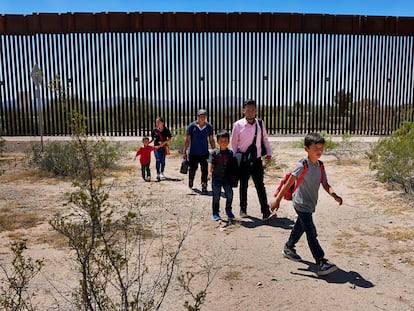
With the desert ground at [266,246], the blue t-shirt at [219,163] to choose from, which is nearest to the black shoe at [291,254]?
the desert ground at [266,246]

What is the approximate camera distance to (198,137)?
25.8ft

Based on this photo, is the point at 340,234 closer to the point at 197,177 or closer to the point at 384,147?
the point at 384,147

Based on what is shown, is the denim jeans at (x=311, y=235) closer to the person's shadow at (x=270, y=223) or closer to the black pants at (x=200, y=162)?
the person's shadow at (x=270, y=223)

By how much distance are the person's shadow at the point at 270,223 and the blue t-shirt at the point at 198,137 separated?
2.03 m

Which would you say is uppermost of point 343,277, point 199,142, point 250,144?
point 250,144

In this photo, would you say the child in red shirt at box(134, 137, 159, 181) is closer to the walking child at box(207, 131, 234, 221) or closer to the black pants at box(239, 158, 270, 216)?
the walking child at box(207, 131, 234, 221)

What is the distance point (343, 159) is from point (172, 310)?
27.1ft

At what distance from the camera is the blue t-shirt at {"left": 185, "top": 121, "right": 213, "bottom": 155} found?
308 inches

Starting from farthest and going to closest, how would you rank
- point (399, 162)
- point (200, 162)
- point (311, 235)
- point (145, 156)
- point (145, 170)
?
point (145, 170)
point (145, 156)
point (200, 162)
point (399, 162)
point (311, 235)

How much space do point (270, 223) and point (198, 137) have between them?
245 centimetres

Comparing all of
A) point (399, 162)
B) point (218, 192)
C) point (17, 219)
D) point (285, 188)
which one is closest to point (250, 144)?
point (218, 192)

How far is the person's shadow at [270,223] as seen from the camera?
5.91 m

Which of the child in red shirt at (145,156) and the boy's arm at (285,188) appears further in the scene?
the child in red shirt at (145,156)

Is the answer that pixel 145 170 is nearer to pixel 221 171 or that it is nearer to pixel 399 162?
pixel 221 171
